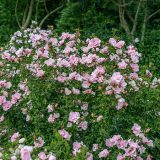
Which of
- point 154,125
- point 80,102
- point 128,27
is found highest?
point 80,102

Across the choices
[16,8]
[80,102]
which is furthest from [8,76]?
[16,8]

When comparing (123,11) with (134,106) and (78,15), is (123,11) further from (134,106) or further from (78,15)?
(134,106)

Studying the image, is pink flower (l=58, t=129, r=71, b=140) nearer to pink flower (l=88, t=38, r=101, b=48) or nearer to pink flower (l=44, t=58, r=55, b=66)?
pink flower (l=44, t=58, r=55, b=66)

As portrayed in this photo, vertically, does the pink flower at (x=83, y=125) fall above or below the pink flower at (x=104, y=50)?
below

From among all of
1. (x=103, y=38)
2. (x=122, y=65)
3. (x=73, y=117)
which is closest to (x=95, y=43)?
(x=122, y=65)

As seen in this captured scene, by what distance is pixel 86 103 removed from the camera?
4387mm

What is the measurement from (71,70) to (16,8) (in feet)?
17.3

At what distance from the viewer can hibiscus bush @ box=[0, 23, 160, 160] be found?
13.6 feet

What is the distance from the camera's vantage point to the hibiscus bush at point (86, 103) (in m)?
4.16

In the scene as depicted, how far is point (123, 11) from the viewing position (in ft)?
28.8

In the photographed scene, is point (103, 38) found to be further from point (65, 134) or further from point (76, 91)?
point (65, 134)

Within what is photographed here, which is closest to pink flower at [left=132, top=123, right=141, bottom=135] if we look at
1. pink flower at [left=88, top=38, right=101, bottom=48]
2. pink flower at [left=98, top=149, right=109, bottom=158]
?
pink flower at [left=98, top=149, right=109, bottom=158]

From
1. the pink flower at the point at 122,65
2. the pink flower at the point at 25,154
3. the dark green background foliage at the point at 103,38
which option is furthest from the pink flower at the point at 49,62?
the pink flower at the point at 25,154

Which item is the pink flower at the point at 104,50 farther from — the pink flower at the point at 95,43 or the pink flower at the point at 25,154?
the pink flower at the point at 25,154
